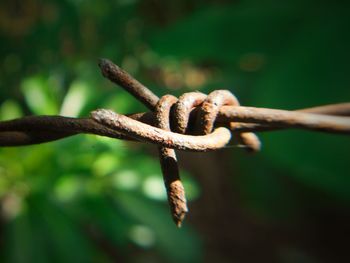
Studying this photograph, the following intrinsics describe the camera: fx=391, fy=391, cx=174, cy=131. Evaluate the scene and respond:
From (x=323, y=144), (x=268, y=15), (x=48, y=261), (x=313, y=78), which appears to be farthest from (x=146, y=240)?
(x=268, y=15)

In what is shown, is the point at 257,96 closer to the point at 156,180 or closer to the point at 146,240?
the point at 156,180

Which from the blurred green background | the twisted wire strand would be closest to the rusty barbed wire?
the twisted wire strand

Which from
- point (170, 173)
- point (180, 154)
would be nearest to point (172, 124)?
point (170, 173)

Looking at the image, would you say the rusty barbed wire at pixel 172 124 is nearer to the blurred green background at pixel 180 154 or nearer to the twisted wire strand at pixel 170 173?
the twisted wire strand at pixel 170 173

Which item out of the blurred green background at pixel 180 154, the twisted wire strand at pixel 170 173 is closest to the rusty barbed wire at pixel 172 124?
the twisted wire strand at pixel 170 173

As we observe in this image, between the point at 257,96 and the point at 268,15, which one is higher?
the point at 268,15
